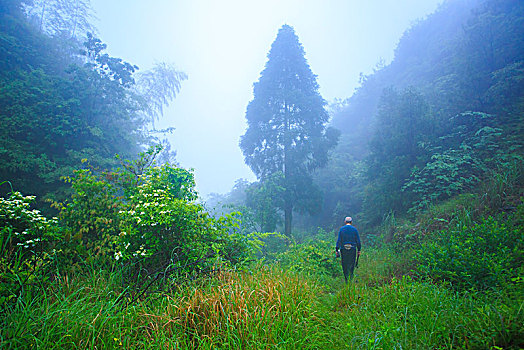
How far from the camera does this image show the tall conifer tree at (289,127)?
12.8 metres

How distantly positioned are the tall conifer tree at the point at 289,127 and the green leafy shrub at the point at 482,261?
9.05 meters

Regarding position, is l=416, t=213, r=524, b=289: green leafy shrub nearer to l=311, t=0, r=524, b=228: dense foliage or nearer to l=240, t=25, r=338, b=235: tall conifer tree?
l=311, t=0, r=524, b=228: dense foliage

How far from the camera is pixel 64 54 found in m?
15.9

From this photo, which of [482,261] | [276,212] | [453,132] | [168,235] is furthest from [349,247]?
[453,132]

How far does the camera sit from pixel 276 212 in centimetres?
1195

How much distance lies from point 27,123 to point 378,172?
55.0 ft

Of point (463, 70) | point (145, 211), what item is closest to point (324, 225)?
point (463, 70)

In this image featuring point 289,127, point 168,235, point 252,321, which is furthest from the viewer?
point 289,127

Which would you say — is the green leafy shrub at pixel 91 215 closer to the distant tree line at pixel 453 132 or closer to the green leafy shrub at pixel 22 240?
the green leafy shrub at pixel 22 240

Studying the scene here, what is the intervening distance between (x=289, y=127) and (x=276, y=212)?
16.5 feet

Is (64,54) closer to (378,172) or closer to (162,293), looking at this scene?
(162,293)

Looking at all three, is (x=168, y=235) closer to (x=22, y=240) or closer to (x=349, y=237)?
(x=22, y=240)

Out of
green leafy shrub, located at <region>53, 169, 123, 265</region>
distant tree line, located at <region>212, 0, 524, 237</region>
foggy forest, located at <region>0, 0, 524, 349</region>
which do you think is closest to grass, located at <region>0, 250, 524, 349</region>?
foggy forest, located at <region>0, 0, 524, 349</region>

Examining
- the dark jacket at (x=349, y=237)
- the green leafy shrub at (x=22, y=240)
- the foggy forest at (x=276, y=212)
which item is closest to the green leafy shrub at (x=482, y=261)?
the foggy forest at (x=276, y=212)
